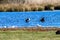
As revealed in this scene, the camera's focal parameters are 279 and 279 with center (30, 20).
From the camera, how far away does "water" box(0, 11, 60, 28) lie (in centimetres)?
1581

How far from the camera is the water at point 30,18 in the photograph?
15812mm

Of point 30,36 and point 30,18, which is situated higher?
point 30,36

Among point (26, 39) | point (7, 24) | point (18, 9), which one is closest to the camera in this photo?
point (26, 39)

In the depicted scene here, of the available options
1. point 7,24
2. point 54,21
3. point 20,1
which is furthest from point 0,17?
point 20,1

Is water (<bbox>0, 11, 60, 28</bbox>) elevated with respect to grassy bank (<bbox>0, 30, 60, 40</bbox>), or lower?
lower

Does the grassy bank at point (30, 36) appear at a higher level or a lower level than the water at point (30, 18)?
higher

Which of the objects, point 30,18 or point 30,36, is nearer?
point 30,36

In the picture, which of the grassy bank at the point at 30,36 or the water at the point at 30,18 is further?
the water at the point at 30,18

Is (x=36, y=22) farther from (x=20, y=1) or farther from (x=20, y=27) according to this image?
(x=20, y=1)

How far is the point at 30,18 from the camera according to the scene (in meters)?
16.4

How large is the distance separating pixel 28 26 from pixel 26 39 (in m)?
5.44

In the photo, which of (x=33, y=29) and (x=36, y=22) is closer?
(x=33, y=29)

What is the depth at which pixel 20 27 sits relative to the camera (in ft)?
50.6

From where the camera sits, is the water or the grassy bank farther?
the water
